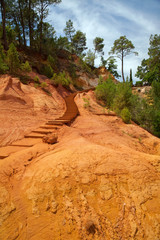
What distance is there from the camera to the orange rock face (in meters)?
1.53

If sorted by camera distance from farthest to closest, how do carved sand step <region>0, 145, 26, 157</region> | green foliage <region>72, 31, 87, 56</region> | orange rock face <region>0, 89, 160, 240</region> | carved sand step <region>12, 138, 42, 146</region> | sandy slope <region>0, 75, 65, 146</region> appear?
green foliage <region>72, 31, 87, 56</region>, sandy slope <region>0, 75, 65, 146</region>, carved sand step <region>12, 138, 42, 146</region>, carved sand step <region>0, 145, 26, 157</region>, orange rock face <region>0, 89, 160, 240</region>

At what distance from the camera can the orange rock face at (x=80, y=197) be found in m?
1.53

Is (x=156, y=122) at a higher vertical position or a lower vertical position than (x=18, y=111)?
lower

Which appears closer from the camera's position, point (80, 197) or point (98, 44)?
point (80, 197)

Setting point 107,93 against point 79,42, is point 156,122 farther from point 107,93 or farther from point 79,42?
point 79,42

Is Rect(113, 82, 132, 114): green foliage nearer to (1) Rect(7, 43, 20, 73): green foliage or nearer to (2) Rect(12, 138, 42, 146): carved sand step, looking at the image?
(2) Rect(12, 138, 42, 146): carved sand step

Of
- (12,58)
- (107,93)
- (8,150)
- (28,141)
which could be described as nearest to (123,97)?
(107,93)

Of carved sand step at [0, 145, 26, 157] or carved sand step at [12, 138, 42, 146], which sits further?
carved sand step at [12, 138, 42, 146]

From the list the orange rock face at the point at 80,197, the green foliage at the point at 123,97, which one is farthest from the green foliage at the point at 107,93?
the orange rock face at the point at 80,197

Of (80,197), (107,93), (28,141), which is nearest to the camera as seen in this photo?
(80,197)

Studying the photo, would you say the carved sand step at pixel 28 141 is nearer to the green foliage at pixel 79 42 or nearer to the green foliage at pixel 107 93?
the green foliage at pixel 107 93

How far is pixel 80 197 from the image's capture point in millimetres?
1898

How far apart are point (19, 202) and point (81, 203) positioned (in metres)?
0.96

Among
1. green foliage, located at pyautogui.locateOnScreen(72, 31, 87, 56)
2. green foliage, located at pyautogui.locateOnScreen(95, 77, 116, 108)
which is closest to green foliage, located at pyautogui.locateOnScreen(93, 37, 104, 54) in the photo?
green foliage, located at pyautogui.locateOnScreen(72, 31, 87, 56)
